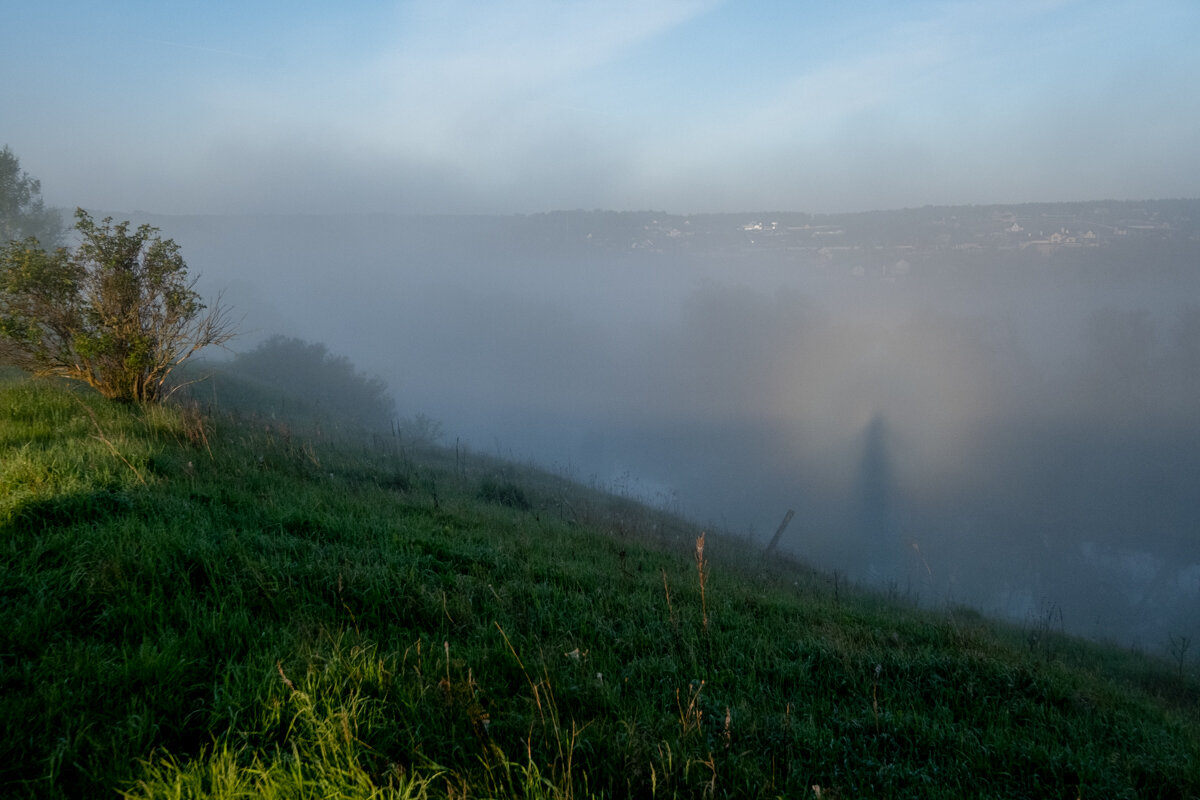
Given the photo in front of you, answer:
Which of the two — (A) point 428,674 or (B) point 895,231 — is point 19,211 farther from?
(B) point 895,231

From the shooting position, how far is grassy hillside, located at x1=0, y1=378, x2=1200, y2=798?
7.24ft

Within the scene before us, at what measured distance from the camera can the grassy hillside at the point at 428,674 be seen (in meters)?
2.21

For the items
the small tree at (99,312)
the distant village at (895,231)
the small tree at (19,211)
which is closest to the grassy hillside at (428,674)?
the small tree at (99,312)

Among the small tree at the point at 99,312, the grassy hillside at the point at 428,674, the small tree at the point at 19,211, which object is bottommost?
the grassy hillside at the point at 428,674

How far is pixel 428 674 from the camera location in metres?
2.83

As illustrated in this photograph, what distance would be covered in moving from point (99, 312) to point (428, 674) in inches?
339

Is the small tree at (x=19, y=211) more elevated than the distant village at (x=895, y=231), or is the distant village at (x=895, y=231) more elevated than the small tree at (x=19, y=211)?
the distant village at (x=895, y=231)

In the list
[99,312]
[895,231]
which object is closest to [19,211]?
[99,312]

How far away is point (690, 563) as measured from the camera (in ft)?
A: 25.0

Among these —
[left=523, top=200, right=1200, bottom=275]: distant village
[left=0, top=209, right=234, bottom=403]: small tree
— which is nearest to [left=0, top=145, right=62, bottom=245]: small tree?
[left=0, top=209, right=234, bottom=403]: small tree

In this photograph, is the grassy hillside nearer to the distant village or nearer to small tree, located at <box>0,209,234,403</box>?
small tree, located at <box>0,209,234,403</box>

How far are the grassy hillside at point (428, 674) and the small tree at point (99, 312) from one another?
2185 millimetres

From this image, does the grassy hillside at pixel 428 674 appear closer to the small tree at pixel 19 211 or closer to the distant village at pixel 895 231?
the small tree at pixel 19 211

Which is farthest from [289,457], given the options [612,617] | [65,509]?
[612,617]
